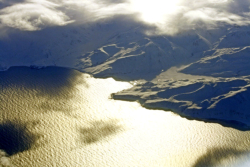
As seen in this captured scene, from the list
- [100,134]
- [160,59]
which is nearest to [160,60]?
[160,59]

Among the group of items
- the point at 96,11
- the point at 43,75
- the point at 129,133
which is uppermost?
the point at 96,11

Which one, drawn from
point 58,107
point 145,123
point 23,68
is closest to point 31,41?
point 23,68

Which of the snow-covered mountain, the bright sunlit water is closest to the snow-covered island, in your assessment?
the snow-covered mountain

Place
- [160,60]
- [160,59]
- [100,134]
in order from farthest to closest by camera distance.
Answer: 1. [160,59]
2. [160,60]
3. [100,134]

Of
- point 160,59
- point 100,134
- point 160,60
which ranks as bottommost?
point 100,134

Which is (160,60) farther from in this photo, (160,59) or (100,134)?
(100,134)

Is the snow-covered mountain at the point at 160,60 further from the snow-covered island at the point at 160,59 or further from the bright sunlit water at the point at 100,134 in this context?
the bright sunlit water at the point at 100,134

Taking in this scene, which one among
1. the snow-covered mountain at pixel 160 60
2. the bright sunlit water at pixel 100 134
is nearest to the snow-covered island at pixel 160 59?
the snow-covered mountain at pixel 160 60

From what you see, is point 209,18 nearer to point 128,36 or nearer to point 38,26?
point 128,36
